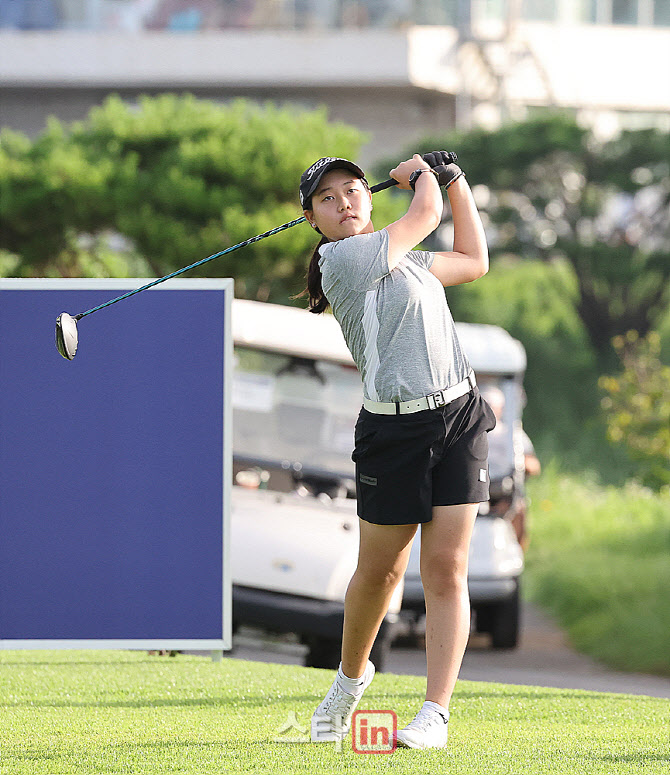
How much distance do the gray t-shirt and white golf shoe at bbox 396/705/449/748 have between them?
80cm

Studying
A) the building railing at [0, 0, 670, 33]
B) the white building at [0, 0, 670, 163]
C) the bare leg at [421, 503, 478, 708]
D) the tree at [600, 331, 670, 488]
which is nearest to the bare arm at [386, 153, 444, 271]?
the bare leg at [421, 503, 478, 708]

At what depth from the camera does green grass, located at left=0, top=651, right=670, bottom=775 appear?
328 cm

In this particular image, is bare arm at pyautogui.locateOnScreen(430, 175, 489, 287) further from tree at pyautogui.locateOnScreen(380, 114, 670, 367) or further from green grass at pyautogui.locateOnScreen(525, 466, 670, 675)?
tree at pyautogui.locateOnScreen(380, 114, 670, 367)

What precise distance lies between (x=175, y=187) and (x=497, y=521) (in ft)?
31.0

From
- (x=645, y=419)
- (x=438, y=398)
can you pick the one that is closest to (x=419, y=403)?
(x=438, y=398)

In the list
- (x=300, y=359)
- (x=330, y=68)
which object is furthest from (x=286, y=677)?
(x=330, y=68)

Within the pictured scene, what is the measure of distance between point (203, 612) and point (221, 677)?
24 centimetres

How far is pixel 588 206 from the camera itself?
21.8 metres

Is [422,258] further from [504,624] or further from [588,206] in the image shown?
[588,206]

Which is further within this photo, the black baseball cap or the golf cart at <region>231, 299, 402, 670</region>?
the golf cart at <region>231, 299, 402, 670</region>

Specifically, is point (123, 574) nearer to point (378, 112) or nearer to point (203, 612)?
point (203, 612)

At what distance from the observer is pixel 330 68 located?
85.0 feet

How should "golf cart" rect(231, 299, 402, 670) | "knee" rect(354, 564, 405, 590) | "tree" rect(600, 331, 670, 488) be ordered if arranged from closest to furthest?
"knee" rect(354, 564, 405, 590) → "golf cart" rect(231, 299, 402, 670) → "tree" rect(600, 331, 670, 488)

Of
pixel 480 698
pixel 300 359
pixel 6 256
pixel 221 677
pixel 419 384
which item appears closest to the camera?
pixel 419 384
